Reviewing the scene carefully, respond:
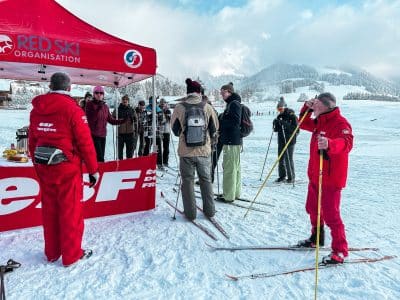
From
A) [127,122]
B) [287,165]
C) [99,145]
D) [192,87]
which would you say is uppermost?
[192,87]

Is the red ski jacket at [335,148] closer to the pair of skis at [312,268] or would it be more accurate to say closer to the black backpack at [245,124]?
the pair of skis at [312,268]

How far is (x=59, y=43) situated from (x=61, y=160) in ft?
5.87

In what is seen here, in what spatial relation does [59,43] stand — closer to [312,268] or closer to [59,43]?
[59,43]

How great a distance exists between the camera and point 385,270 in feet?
11.0

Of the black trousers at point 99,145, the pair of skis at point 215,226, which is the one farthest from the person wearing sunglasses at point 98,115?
the pair of skis at point 215,226

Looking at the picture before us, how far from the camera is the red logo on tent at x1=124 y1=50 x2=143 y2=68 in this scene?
4637 millimetres

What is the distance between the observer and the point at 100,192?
4676 mm

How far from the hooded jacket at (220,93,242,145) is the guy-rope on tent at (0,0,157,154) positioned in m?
1.45

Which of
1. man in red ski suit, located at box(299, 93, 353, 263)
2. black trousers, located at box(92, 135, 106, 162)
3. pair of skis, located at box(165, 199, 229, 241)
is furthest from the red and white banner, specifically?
man in red ski suit, located at box(299, 93, 353, 263)

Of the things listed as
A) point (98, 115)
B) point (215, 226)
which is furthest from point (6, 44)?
point (215, 226)

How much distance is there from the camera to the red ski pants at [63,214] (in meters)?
3.32

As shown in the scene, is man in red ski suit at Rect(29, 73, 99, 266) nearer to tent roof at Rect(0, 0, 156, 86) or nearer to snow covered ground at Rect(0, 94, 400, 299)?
snow covered ground at Rect(0, 94, 400, 299)

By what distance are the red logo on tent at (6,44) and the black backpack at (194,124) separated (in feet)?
7.27

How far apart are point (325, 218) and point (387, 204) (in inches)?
131
